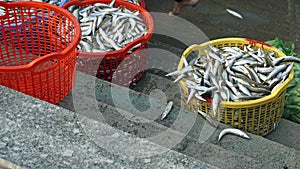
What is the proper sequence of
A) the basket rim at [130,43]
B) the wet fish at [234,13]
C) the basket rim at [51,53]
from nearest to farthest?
the basket rim at [51,53] < the basket rim at [130,43] < the wet fish at [234,13]

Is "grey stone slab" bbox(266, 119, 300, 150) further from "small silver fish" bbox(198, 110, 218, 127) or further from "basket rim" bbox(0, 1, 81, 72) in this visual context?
"basket rim" bbox(0, 1, 81, 72)

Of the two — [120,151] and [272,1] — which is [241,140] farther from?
[272,1]

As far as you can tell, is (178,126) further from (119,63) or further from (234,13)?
(234,13)

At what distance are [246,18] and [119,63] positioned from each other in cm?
293

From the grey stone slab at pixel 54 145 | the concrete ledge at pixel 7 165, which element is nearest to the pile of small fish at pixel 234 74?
the grey stone slab at pixel 54 145

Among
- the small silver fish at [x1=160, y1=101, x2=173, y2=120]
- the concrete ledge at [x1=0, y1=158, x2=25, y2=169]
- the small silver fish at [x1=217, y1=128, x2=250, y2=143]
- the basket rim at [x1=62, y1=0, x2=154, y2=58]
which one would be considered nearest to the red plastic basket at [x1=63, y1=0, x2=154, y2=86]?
the basket rim at [x1=62, y1=0, x2=154, y2=58]

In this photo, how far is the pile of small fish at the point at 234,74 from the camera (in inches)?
173

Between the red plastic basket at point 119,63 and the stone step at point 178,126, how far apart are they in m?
0.44

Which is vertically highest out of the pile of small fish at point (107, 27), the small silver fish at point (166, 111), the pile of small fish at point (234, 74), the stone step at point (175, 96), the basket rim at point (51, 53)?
the basket rim at point (51, 53)

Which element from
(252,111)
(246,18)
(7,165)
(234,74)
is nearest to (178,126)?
(252,111)

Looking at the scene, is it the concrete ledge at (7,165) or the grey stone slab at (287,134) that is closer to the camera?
the concrete ledge at (7,165)

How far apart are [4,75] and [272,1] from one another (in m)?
5.01

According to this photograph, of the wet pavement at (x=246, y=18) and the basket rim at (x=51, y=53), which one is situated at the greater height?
the basket rim at (x=51, y=53)

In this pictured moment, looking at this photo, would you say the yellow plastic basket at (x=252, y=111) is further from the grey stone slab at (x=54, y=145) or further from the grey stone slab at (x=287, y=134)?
the grey stone slab at (x=54, y=145)
